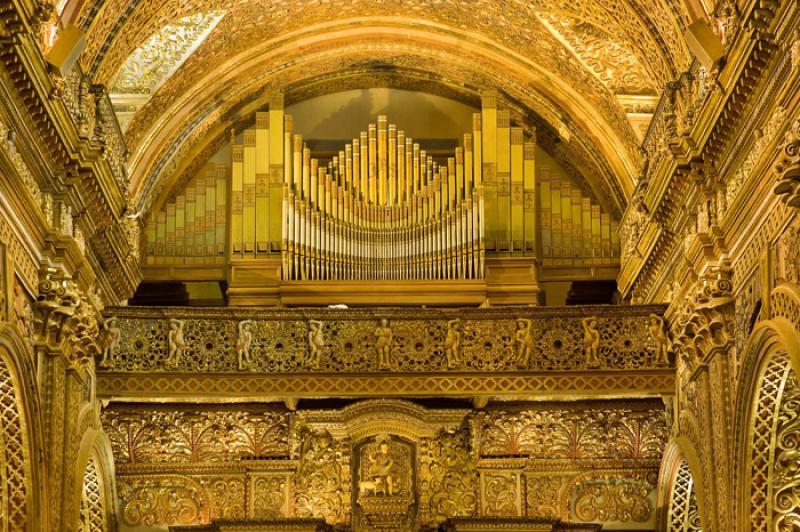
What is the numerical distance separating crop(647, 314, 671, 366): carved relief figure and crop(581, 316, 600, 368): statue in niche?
571 millimetres

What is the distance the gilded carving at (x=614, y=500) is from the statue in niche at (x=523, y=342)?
188cm

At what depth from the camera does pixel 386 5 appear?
65.7ft

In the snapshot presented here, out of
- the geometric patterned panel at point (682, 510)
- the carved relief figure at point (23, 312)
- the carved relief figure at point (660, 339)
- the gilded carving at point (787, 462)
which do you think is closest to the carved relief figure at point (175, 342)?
the carved relief figure at point (23, 312)

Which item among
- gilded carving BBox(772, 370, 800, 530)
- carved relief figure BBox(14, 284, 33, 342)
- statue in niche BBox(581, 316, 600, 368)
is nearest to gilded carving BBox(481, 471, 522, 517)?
statue in niche BBox(581, 316, 600, 368)

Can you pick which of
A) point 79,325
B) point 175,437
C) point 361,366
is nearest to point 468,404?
point 361,366

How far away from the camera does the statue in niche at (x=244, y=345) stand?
55.5ft

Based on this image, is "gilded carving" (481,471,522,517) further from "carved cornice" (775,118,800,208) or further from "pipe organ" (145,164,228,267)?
"carved cornice" (775,118,800,208)

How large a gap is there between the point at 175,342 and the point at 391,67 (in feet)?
19.1

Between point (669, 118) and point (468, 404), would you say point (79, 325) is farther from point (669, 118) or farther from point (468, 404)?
point (669, 118)

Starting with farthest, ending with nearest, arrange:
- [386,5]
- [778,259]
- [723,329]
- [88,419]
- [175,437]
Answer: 1. [386,5]
2. [175,437]
3. [88,419]
4. [723,329]
5. [778,259]

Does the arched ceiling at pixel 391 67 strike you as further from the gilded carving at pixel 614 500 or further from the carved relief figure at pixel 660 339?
the gilded carving at pixel 614 500

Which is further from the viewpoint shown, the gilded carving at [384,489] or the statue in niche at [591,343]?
the gilded carving at [384,489]

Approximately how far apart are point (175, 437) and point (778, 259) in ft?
24.8

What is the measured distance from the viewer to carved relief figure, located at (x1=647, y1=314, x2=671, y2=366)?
16891 mm
